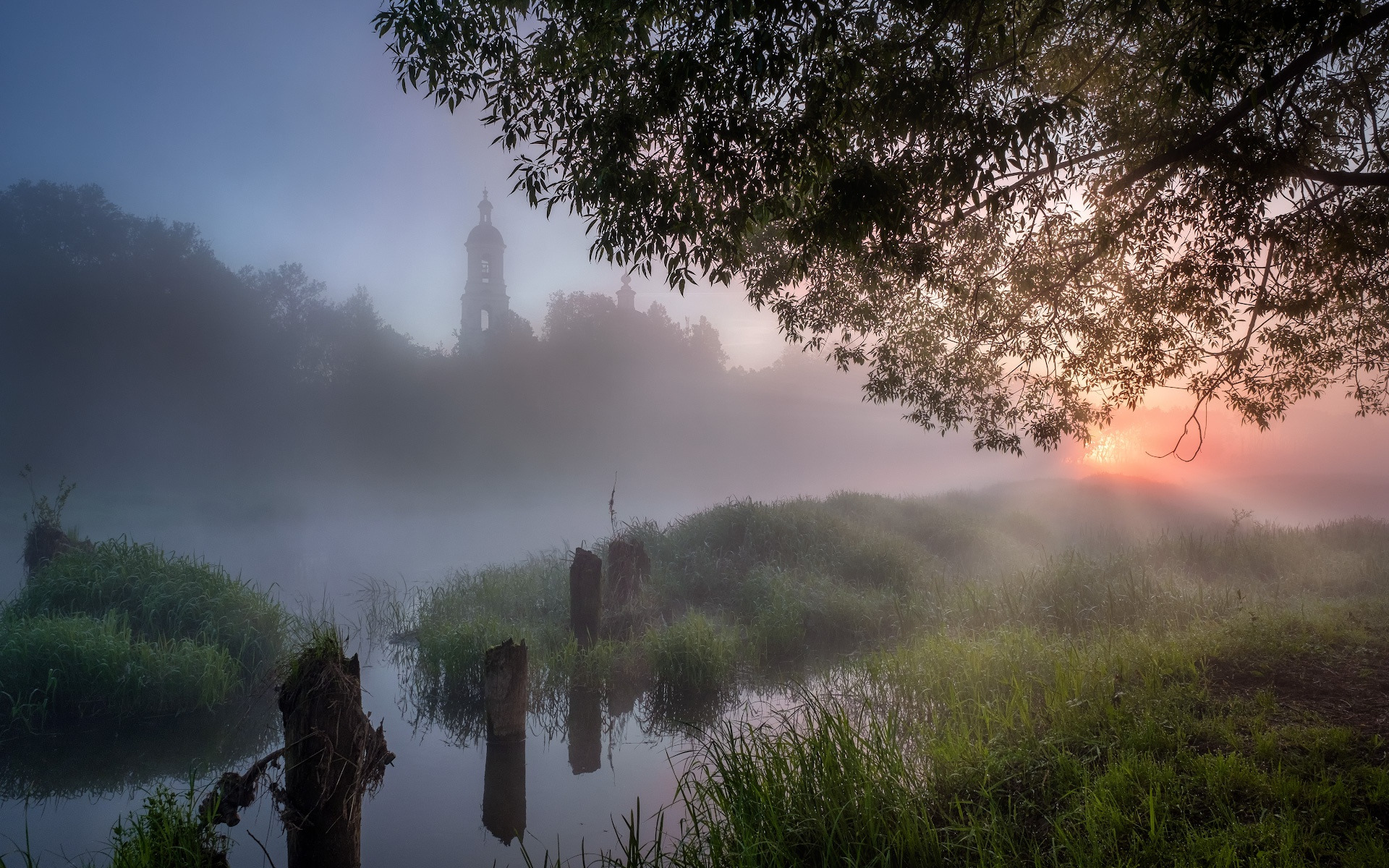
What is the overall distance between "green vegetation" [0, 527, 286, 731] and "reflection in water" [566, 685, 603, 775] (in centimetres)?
472

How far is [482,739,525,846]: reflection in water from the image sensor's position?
667 centimetres

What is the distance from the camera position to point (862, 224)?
521cm

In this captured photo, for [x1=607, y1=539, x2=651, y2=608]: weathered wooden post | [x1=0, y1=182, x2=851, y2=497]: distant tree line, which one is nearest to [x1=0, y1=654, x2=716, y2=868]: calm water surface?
[x1=607, y1=539, x2=651, y2=608]: weathered wooden post

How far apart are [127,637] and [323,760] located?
21.1 feet

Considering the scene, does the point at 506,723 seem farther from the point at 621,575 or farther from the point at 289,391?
the point at 289,391

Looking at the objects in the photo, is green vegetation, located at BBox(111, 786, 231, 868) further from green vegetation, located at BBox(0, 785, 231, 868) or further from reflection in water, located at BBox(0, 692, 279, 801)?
reflection in water, located at BBox(0, 692, 279, 801)

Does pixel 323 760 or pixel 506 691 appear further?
pixel 506 691

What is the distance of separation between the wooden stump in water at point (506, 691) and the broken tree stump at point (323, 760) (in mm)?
2215

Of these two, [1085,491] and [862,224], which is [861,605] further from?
[1085,491]

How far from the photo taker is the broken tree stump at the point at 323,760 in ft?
17.5

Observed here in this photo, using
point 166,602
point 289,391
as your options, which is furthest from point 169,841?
point 289,391

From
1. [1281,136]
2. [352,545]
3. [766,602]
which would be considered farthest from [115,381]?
[1281,136]

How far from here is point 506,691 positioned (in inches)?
312

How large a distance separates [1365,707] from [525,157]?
27.4ft
